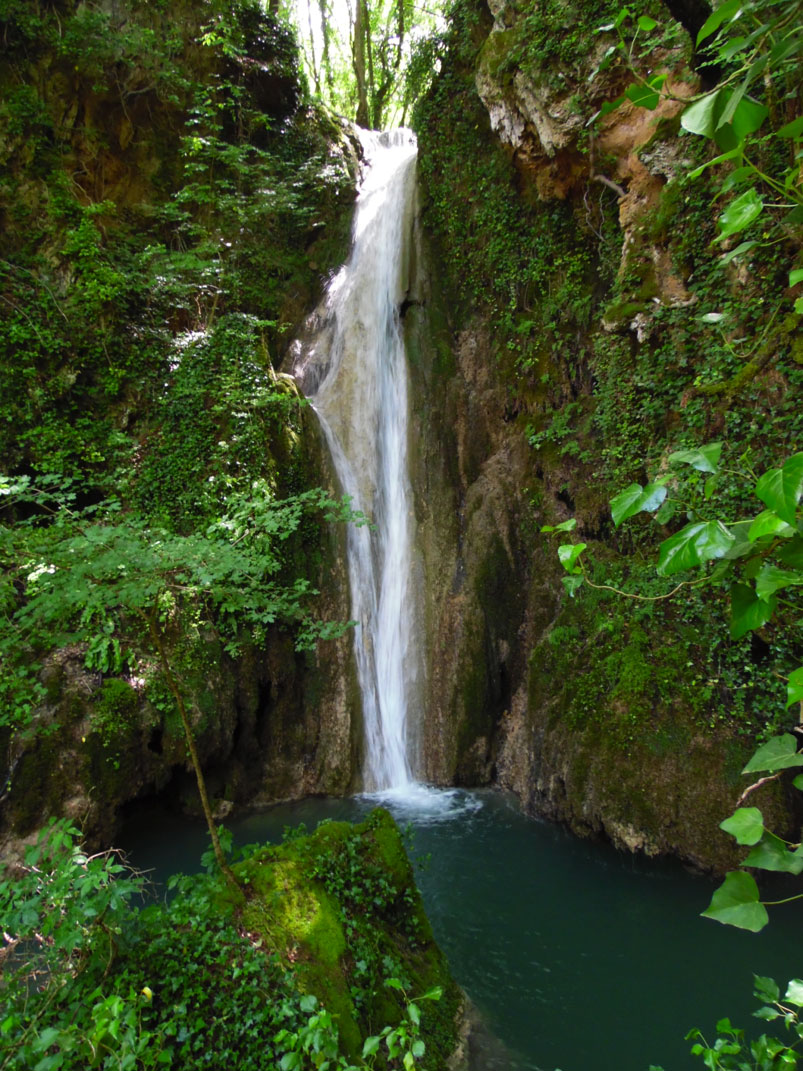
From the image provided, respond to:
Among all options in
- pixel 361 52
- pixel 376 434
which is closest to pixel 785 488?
pixel 376 434

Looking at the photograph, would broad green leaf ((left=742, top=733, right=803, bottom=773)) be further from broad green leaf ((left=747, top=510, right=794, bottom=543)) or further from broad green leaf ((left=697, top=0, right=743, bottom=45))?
broad green leaf ((left=697, top=0, right=743, bottom=45))

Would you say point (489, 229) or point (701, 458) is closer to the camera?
point (701, 458)

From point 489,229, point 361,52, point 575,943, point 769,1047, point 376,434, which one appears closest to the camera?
point 769,1047

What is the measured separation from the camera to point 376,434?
9.63 m

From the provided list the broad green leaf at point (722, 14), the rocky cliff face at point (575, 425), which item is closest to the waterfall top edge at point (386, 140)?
the rocky cliff face at point (575, 425)

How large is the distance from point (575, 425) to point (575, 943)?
18.2ft

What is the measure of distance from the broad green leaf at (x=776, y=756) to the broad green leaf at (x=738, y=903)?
0.62ft

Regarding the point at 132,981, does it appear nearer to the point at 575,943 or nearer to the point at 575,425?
the point at 575,943

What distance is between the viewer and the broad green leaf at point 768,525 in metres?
0.94

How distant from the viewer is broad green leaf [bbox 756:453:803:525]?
A: 914mm

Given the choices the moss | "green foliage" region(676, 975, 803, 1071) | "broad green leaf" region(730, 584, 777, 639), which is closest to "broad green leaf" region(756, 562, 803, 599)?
"broad green leaf" region(730, 584, 777, 639)

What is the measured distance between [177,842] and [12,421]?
580 cm

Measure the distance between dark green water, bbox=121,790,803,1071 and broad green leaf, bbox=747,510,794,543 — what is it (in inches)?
163

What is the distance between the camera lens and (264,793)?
24.6ft
